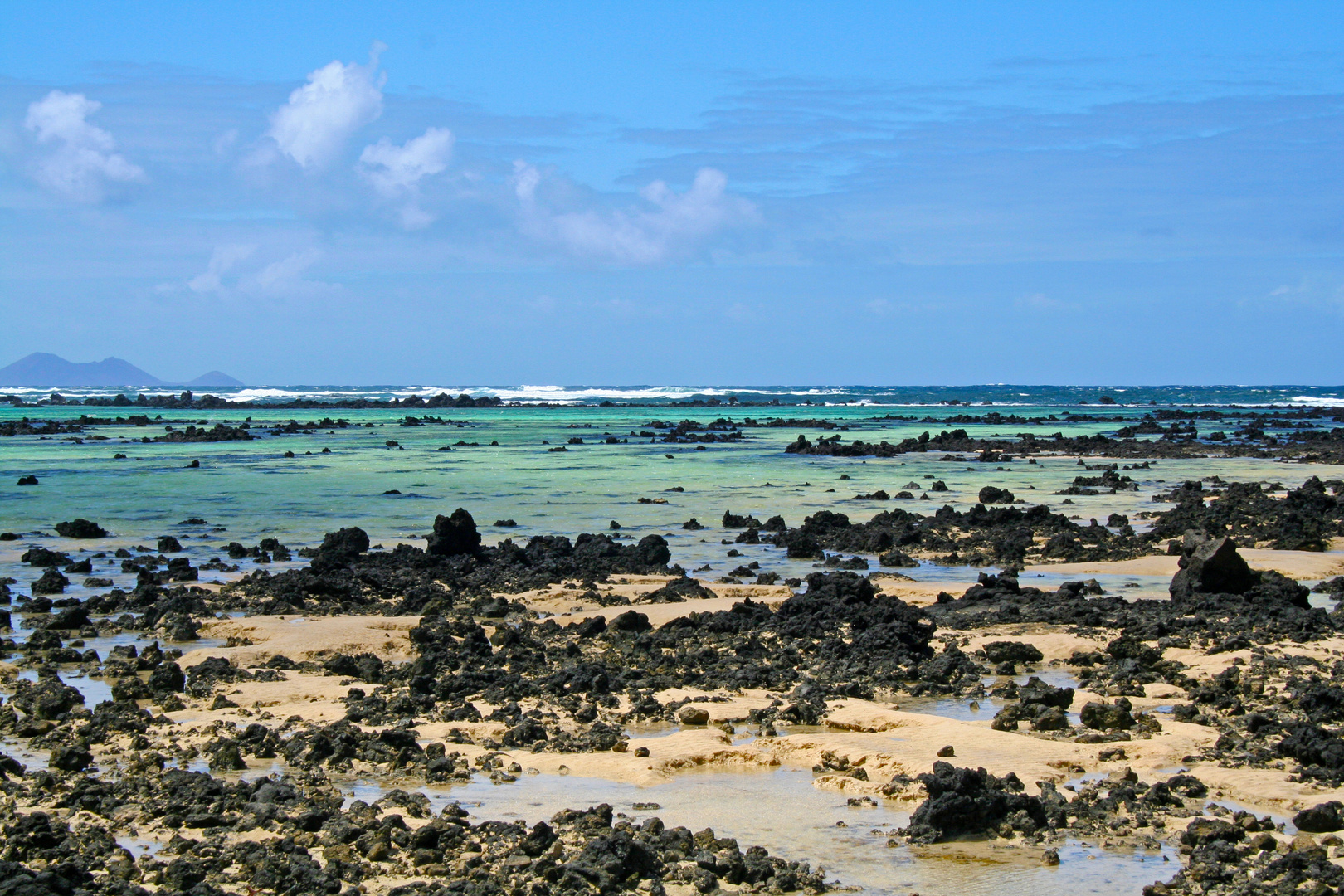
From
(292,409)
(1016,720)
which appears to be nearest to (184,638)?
(1016,720)

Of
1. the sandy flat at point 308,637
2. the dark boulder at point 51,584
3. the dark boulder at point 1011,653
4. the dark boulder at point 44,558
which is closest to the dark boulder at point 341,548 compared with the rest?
the dark boulder at point 51,584

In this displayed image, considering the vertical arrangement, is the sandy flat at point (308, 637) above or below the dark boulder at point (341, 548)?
below

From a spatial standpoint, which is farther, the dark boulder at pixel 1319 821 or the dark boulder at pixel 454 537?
the dark boulder at pixel 454 537

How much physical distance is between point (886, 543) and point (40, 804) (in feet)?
53.4

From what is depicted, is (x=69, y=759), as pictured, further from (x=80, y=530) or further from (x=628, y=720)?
(x=80, y=530)

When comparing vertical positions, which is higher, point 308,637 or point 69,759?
point 69,759

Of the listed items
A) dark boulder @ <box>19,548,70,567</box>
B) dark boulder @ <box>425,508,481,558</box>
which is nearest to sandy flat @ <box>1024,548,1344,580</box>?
dark boulder @ <box>425,508,481,558</box>

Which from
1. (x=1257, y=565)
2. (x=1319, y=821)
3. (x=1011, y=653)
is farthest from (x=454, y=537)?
(x=1319, y=821)

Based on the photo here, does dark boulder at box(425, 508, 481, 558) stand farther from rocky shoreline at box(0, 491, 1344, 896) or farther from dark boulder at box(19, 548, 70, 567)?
dark boulder at box(19, 548, 70, 567)

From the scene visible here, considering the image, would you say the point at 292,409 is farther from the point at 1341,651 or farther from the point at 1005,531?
the point at 1341,651

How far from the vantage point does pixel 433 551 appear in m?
19.8

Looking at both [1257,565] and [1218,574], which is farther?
[1257,565]

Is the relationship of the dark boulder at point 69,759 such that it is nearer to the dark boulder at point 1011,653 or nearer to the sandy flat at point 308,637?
the sandy flat at point 308,637

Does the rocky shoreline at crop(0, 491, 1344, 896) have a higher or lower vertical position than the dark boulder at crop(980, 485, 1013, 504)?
lower
